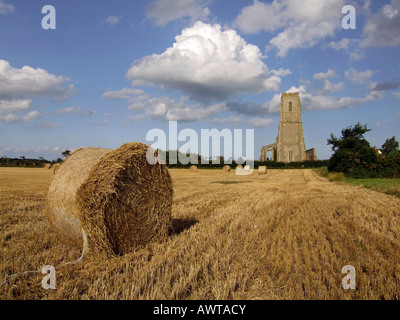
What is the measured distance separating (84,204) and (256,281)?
102 inches

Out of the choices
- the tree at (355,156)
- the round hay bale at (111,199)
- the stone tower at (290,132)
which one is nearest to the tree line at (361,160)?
the tree at (355,156)

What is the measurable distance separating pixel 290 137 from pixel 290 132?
1201mm

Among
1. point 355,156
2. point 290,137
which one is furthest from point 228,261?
point 290,137

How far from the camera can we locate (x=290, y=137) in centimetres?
6519

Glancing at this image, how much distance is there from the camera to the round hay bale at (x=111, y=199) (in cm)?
442

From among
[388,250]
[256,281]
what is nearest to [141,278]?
[256,281]

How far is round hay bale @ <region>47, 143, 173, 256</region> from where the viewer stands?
4.42 meters

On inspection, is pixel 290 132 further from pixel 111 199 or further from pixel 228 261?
pixel 228 261

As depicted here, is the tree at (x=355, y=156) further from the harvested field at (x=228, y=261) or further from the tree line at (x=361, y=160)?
the harvested field at (x=228, y=261)

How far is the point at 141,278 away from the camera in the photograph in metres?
3.37

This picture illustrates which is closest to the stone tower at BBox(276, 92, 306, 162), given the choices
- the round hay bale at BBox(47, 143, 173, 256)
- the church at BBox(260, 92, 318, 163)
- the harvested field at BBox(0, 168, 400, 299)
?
the church at BBox(260, 92, 318, 163)

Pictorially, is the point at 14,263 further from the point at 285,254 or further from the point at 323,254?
the point at 323,254

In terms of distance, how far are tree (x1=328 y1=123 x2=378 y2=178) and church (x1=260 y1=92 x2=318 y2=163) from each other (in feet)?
124

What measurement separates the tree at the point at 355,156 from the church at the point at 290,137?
3790 cm
